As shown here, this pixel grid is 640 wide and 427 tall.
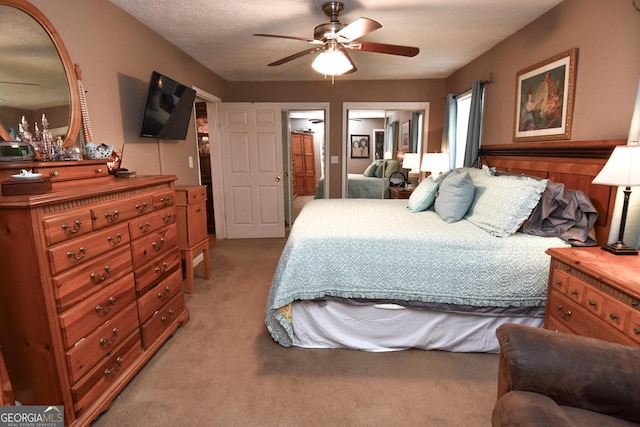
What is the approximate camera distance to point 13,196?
133 centimetres

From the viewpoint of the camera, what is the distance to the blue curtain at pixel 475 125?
362cm

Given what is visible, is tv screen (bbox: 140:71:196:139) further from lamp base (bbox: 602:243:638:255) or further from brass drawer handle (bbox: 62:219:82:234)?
lamp base (bbox: 602:243:638:255)

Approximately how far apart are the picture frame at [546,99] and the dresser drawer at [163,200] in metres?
2.92

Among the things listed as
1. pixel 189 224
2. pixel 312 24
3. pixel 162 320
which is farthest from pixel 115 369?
pixel 312 24

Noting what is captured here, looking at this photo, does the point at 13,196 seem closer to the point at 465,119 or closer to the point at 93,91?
the point at 93,91

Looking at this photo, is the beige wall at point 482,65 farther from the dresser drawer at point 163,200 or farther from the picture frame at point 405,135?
the picture frame at point 405,135

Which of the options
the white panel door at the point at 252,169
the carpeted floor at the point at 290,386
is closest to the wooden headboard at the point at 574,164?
the carpeted floor at the point at 290,386

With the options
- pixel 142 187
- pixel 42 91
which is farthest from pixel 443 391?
pixel 42 91

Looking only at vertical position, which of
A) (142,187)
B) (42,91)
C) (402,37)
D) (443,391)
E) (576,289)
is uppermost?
(402,37)

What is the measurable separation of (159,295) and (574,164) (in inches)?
117

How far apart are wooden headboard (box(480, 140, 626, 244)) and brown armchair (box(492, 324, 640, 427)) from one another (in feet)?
3.99

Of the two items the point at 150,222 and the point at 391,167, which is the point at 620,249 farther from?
the point at 391,167

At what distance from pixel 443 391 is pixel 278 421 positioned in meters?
0.94

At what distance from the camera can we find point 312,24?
113 inches
